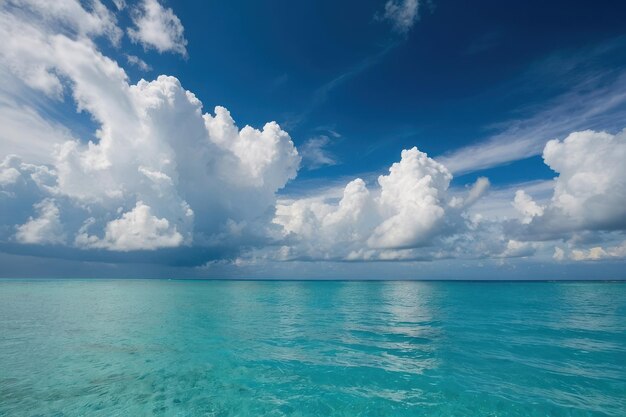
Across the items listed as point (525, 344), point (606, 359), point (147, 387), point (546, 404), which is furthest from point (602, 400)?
point (147, 387)

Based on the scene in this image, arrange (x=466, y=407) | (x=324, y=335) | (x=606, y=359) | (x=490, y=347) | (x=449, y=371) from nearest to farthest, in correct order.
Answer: (x=466, y=407)
(x=449, y=371)
(x=606, y=359)
(x=490, y=347)
(x=324, y=335)

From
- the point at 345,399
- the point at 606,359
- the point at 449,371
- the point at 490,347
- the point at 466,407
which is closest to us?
the point at 466,407

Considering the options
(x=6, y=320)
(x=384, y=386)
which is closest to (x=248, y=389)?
(x=384, y=386)

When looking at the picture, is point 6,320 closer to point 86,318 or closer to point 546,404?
point 86,318

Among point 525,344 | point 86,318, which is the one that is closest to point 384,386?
point 525,344

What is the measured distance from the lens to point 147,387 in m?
18.7

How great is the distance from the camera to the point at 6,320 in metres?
44.8

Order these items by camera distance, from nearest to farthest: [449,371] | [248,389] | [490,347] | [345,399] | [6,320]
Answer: [345,399] < [248,389] < [449,371] < [490,347] < [6,320]

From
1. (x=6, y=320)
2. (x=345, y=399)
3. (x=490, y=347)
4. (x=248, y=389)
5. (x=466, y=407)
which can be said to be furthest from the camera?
(x=6, y=320)

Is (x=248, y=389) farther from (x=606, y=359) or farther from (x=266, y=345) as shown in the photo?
(x=606, y=359)

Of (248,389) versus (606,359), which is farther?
(606,359)

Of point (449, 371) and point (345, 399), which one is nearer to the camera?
point (345, 399)

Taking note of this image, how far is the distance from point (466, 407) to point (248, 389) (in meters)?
12.0

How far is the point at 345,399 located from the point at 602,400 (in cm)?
1376
